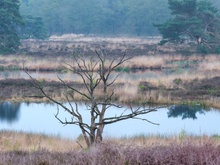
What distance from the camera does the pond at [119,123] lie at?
645 inches

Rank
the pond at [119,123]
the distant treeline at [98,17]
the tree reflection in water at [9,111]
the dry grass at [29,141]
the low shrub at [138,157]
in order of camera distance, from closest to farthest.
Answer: the low shrub at [138,157], the dry grass at [29,141], the pond at [119,123], the tree reflection in water at [9,111], the distant treeline at [98,17]

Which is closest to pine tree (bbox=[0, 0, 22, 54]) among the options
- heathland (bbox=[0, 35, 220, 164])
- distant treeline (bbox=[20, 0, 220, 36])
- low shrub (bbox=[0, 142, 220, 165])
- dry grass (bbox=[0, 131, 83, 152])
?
heathland (bbox=[0, 35, 220, 164])

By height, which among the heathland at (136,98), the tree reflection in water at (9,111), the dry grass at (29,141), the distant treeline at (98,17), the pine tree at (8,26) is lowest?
the tree reflection in water at (9,111)

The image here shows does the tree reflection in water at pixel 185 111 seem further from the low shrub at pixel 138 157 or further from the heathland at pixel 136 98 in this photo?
the low shrub at pixel 138 157

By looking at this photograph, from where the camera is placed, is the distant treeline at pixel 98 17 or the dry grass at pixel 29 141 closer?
the dry grass at pixel 29 141

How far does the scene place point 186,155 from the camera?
20.2ft

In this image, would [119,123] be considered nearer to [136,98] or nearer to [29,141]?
[136,98]

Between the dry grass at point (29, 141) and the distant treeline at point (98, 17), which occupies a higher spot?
the distant treeline at point (98, 17)

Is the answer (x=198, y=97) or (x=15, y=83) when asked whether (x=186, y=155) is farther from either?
(x=15, y=83)

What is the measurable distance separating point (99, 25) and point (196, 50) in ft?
178

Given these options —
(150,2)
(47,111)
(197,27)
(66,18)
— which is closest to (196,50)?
(197,27)

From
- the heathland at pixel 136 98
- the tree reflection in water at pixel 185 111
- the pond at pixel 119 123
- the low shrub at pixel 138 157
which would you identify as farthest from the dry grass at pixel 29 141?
the tree reflection in water at pixel 185 111

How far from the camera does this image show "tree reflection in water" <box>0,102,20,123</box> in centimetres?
1941

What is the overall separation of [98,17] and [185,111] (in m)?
76.7
